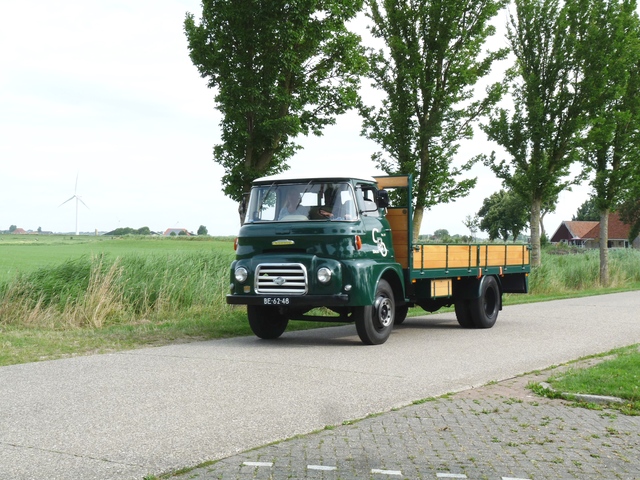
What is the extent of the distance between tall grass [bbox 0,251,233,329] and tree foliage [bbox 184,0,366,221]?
7.95ft

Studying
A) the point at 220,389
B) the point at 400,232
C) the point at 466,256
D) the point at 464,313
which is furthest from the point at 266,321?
the point at 220,389

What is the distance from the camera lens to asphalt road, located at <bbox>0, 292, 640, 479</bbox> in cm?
571

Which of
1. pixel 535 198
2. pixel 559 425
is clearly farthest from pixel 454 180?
pixel 559 425

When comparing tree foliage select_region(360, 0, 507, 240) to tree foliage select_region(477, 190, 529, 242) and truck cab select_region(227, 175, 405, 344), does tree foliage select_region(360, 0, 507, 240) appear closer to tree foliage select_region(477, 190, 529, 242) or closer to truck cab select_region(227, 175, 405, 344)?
truck cab select_region(227, 175, 405, 344)

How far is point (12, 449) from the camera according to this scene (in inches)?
226

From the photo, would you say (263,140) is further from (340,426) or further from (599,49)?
(599,49)

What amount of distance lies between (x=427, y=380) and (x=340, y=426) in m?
2.48

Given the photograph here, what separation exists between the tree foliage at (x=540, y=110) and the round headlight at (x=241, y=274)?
17891 mm

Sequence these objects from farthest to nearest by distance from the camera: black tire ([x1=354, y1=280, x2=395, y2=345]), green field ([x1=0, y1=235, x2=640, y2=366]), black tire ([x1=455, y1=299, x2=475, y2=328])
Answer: black tire ([x1=455, y1=299, x2=475, y2=328]), green field ([x1=0, y1=235, x2=640, y2=366]), black tire ([x1=354, y1=280, x2=395, y2=345])

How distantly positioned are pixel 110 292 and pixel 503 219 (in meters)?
71.6

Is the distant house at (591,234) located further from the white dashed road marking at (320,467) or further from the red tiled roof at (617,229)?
the white dashed road marking at (320,467)

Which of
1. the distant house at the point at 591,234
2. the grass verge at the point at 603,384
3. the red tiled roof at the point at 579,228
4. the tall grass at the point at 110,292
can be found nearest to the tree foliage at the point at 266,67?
the tall grass at the point at 110,292

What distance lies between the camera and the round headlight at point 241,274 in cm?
1192

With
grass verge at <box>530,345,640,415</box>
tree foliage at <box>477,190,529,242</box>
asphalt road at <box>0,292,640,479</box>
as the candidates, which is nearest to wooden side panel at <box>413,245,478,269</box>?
asphalt road at <box>0,292,640,479</box>
